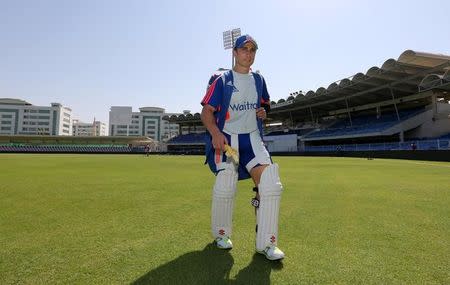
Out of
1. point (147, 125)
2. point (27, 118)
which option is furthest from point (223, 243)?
point (147, 125)

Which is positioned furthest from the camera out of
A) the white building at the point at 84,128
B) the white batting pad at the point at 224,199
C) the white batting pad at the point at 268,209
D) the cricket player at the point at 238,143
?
the white building at the point at 84,128

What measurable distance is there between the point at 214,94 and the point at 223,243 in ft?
4.67

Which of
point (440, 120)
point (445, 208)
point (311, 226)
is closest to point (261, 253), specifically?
point (311, 226)

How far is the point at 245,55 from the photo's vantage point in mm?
3355

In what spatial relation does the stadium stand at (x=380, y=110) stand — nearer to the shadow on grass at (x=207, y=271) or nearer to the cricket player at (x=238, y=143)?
the cricket player at (x=238, y=143)

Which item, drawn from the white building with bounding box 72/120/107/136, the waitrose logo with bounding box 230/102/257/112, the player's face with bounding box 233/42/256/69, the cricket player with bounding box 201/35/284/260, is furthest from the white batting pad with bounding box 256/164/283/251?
the white building with bounding box 72/120/107/136

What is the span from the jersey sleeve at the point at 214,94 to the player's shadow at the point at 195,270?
4.57ft

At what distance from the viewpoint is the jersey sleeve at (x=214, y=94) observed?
3.18 meters

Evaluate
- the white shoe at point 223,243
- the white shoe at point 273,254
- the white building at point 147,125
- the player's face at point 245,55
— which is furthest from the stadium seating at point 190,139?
the white building at point 147,125

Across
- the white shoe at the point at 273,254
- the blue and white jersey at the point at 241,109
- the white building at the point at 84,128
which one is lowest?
the white shoe at the point at 273,254

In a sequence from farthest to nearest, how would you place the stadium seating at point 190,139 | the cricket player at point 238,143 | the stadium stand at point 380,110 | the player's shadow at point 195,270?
the stadium seating at point 190,139
the stadium stand at point 380,110
the cricket player at point 238,143
the player's shadow at point 195,270

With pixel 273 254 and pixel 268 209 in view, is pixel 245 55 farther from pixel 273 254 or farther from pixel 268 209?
pixel 273 254

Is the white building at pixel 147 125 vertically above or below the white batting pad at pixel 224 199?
above

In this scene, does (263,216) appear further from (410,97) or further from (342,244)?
(410,97)
